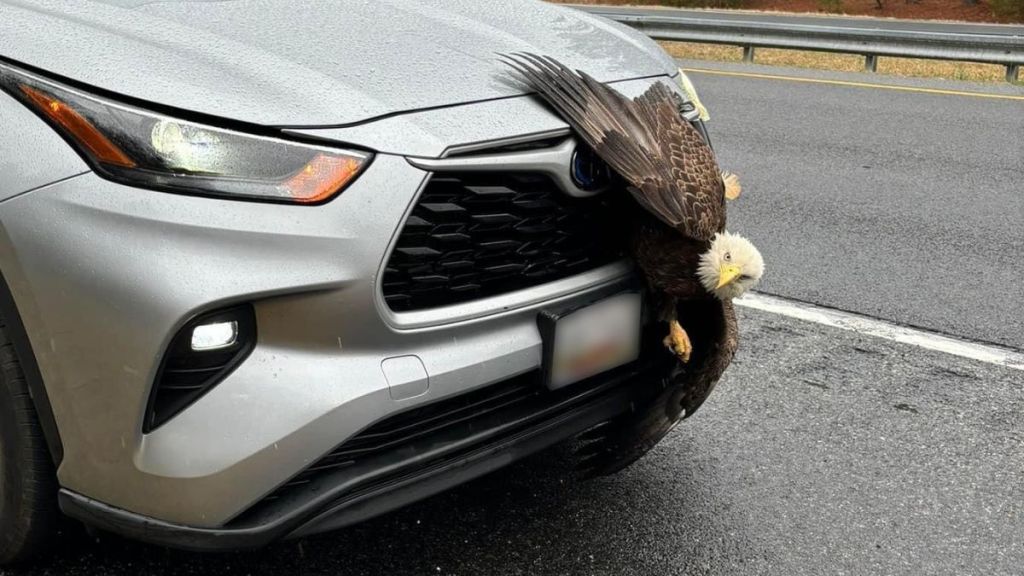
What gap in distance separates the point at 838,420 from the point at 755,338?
69 centimetres

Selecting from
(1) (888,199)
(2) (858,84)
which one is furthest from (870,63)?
(1) (888,199)

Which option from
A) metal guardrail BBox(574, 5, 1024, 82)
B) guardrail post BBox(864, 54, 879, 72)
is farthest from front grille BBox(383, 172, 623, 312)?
guardrail post BBox(864, 54, 879, 72)

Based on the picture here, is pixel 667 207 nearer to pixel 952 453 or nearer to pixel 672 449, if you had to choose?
pixel 672 449

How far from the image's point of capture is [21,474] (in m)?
2.19

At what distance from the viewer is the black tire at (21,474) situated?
212 cm

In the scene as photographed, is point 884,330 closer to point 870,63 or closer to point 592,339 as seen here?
point 592,339

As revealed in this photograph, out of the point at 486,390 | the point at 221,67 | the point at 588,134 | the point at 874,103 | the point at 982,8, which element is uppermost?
the point at 221,67

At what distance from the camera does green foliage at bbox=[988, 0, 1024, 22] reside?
2453cm

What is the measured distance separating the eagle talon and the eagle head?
14 cm

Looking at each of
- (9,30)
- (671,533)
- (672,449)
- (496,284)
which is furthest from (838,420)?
(9,30)

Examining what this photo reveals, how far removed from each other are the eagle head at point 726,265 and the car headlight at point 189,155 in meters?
0.83

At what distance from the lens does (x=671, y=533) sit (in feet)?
9.00

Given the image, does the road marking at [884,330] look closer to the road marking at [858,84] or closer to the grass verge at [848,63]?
the road marking at [858,84]

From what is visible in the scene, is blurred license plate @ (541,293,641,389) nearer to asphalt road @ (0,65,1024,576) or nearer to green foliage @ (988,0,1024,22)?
asphalt road @ (0,65,1024,576)
